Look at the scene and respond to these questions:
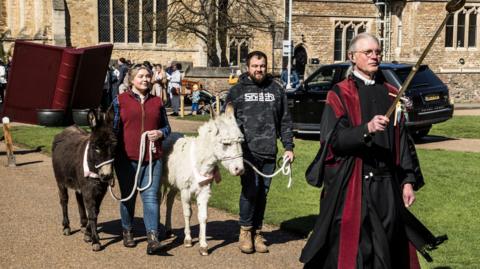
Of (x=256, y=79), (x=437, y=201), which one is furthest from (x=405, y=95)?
(x=256, y=79)

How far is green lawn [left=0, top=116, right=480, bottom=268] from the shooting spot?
7.26 m

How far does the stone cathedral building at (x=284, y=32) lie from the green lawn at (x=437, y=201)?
20042 mm

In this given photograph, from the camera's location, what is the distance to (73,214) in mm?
8930

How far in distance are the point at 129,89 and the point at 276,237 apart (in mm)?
2434

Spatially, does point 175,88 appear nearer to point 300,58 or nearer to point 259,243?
point 259,243

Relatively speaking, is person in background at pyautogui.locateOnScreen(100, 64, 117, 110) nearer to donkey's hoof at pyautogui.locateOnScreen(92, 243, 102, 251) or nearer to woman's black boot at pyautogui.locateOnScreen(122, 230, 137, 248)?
woman's black boot at pyautogui.locateOnScreen(122, 230, 137, 248)

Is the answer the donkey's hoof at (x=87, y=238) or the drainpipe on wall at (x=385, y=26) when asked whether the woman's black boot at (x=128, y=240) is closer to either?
the donkey's hoof at (x=87, y=238)

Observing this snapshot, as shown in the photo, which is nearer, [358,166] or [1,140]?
[358,166]

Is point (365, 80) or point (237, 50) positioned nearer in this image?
point (365, 80)

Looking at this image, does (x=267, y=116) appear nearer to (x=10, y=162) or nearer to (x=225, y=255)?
(x=225, y=255)

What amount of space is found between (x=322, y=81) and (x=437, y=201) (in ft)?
26.4

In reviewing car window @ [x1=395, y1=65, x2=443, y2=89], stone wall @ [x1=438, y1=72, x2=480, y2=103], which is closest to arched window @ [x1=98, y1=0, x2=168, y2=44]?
stone wall @ [x1=438, y1=72, x2=480, y2=103]

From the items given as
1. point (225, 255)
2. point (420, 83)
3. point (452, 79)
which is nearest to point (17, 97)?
point (420, 83)

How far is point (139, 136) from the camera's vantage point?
6.98m
